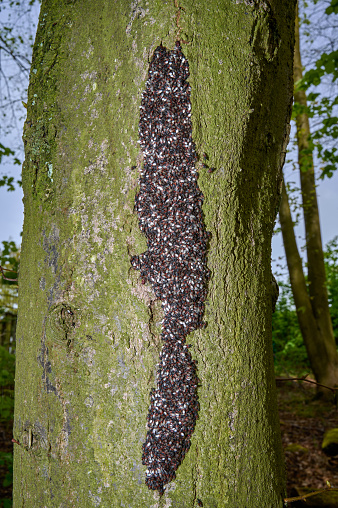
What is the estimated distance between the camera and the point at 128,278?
3.34 ft

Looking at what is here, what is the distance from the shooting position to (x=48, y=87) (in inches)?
47.3

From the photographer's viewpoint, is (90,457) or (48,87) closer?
(90,457)

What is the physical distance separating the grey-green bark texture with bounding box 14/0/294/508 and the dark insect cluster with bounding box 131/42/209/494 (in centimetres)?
3

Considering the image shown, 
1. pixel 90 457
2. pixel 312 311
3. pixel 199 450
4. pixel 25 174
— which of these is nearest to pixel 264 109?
pixel 25 174

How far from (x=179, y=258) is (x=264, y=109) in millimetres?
584

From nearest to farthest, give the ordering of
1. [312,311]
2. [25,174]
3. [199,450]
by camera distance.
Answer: [199,450] < [25,174] < [312,311]

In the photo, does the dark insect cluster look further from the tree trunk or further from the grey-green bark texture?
the tree trunk

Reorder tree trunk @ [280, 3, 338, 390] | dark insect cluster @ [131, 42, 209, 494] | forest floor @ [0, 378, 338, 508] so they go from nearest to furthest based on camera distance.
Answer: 1. dark insect cluster @ [131, 42, 209, 494]
2. forest floor @ [0, 378, 338, 508]
3. tree trunk @ [280, 3, 338, 390]

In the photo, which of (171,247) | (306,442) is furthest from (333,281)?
(171,247)

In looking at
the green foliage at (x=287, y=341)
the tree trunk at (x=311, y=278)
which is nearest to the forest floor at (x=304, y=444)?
the tree trunk at (x=311, y=278)

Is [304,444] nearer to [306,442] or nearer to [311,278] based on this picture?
[306,442]

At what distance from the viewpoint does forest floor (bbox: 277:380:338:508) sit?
4.05 m

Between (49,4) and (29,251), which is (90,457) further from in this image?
(49,4)

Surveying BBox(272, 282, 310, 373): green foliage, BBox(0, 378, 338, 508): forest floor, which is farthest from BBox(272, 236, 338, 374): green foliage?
BBox(0, 378, 338, 508): forest floor
